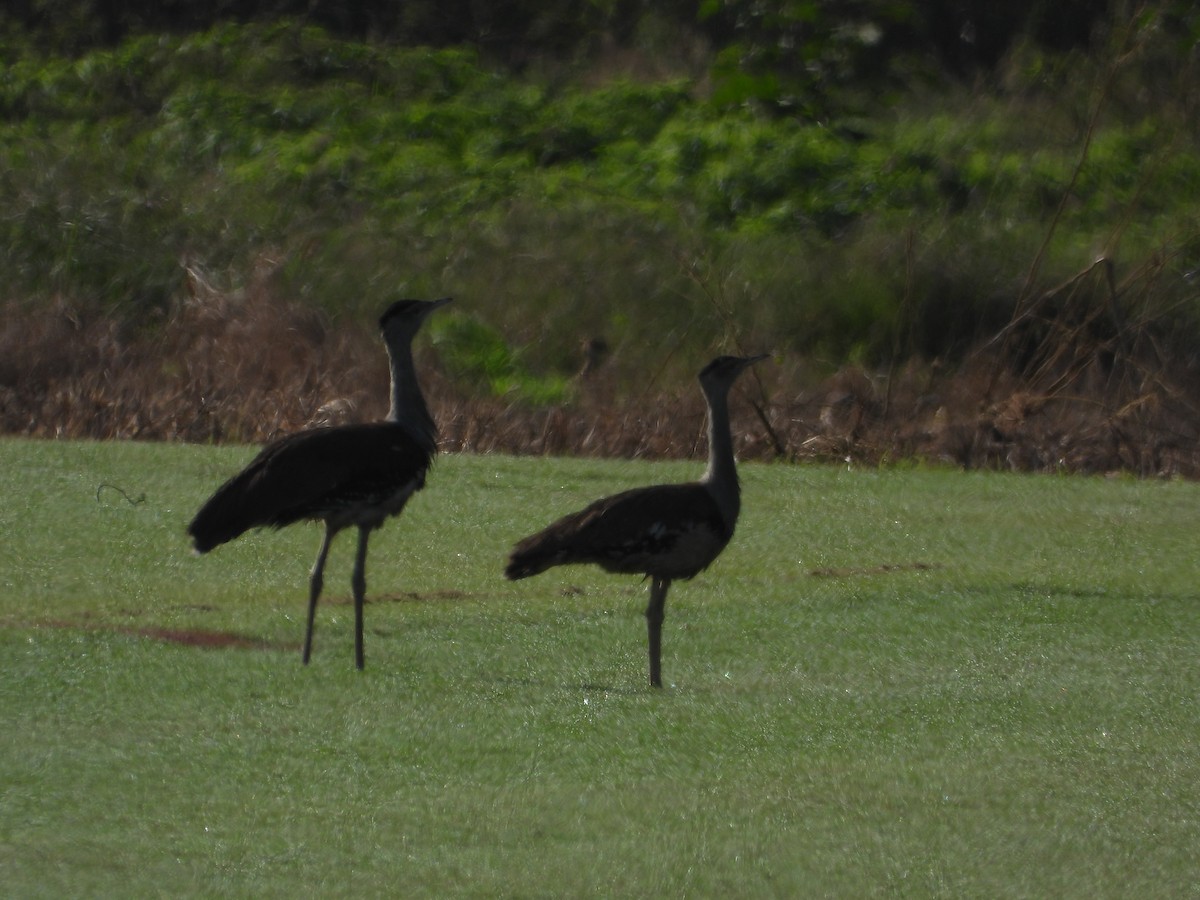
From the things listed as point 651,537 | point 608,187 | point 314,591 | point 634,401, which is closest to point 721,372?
point 651,537

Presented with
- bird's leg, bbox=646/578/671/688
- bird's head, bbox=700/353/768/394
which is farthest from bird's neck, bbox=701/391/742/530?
bird's leg, bbox=646/578/671/688

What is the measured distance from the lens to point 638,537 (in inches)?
328

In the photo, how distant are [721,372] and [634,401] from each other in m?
9.46

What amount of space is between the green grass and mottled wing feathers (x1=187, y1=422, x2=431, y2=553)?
1.96ft

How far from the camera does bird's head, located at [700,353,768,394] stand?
9.30 m

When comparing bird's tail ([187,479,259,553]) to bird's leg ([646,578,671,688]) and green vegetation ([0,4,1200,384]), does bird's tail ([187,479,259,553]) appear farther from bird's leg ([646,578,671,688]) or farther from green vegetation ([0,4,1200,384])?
green vegetation ([0,4,1200,384])

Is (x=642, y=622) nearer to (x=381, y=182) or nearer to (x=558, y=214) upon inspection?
(x=558, y=214)

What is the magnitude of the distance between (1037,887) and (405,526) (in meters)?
7.79

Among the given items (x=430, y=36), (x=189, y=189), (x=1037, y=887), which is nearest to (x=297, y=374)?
(x=189, y=189)

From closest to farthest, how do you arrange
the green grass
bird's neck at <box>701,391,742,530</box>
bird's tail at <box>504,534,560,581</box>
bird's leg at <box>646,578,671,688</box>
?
the green grass, bird's tail at <box>504,534,560,581</box>, bird's leg at <box>646,578,671,688</box>, bird's neck at <box>701,391,742,530</box>

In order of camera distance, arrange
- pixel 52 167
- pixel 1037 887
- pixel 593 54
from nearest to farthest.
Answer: pixel 1037 887, pixel 52 167, pixel 593 54

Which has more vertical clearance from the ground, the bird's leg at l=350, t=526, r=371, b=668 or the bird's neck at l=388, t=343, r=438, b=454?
the bird's neck at l=388, t=343, r=438, b=454

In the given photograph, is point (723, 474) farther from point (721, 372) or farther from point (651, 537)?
point (721, 372)

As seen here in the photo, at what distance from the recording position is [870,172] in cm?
2548
